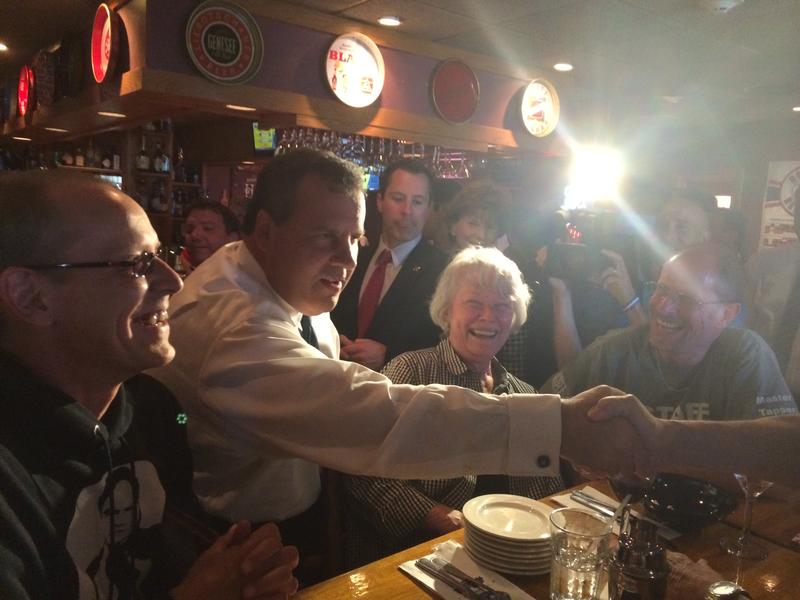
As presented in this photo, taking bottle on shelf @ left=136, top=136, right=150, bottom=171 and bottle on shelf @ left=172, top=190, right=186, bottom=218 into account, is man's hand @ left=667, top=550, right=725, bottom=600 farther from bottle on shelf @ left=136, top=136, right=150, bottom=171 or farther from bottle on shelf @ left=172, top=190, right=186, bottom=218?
bottle on shelf @ left=172, top=190, right=186, bottom=218

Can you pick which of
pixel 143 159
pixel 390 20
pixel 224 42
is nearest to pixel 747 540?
pixel 224 42

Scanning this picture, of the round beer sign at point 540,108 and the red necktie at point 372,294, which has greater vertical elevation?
the round beer sign at point 540,108

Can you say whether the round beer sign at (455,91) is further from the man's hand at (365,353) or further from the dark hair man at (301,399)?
the dark hair man at (301,399)

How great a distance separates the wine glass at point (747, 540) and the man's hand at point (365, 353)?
151cm

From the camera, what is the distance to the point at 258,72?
139 inches

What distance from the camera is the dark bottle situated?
113cm

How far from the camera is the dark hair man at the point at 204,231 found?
396 cm

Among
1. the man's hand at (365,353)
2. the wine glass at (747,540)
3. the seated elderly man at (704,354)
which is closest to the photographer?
the wine glass at (747,540)

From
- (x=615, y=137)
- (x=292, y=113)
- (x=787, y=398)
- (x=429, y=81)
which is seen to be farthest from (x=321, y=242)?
(x=615, y=137)

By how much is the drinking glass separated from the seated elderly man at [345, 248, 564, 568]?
1.75ft

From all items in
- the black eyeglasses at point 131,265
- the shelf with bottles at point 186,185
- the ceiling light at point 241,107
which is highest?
the ceiling light at point 241,107

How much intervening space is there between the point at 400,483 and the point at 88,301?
117 cm

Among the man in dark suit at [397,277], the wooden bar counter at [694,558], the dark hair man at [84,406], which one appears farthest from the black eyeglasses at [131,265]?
the man in dark suit at [397,277]

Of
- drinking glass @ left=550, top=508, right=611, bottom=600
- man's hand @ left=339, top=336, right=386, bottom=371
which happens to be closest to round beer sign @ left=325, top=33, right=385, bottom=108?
man's hand @ left=339, top=336, right=386, bottom=371
